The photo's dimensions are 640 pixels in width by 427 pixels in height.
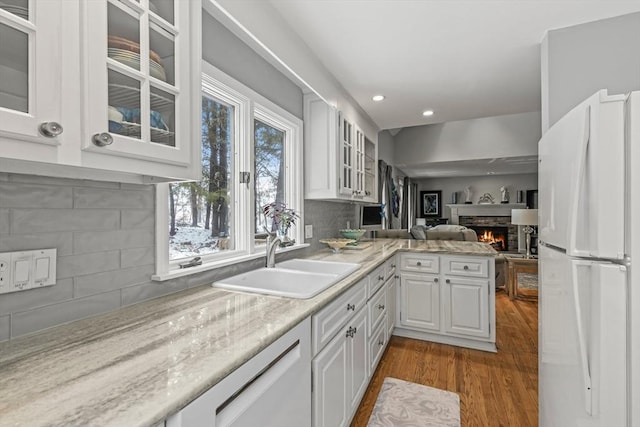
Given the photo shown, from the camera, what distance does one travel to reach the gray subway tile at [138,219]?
113 cm

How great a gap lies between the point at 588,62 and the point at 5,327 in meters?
3.00

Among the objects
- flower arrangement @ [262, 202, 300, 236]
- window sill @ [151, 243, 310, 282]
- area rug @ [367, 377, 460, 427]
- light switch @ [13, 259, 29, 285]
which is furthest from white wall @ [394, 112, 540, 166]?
light switch @ [13, 259, 29, 285]

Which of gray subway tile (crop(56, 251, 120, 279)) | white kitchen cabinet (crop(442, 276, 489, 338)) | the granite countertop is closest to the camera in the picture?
the granite countertop

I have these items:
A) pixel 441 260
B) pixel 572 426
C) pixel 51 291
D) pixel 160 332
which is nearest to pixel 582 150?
pixel 572 426

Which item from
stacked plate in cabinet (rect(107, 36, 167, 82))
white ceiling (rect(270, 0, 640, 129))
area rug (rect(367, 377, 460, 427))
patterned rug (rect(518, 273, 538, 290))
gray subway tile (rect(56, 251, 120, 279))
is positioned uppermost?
white ceiling (rect(270, 0, 640, 129))

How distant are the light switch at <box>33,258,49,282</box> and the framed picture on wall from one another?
10.1 meters

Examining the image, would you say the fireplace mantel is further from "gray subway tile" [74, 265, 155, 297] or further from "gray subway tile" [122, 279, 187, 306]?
"gray subway tile" [74, 265, 155, 297]

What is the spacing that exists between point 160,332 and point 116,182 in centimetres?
57

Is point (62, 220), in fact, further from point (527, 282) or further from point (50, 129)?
point (527, 282)

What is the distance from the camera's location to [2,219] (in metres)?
0.81

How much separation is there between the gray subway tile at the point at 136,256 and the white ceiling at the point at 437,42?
144 cm

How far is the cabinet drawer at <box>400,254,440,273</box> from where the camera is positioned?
2.87 m

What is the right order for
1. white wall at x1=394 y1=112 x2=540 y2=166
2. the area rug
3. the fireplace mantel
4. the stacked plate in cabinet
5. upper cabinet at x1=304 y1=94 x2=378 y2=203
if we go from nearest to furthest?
the stacked plate in cabinet → the area rug → upper cabinet at x1=304 y1=94 x2=378 y2=203 → white wall at x1=394 y1=112 x2=540 y2=166 → the fireplace mantel

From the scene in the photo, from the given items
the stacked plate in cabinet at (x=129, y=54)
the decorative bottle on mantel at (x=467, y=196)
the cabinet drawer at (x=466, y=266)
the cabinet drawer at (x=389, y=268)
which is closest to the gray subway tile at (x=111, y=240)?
the stacked plate in cabinet at (x=129, y=54)
